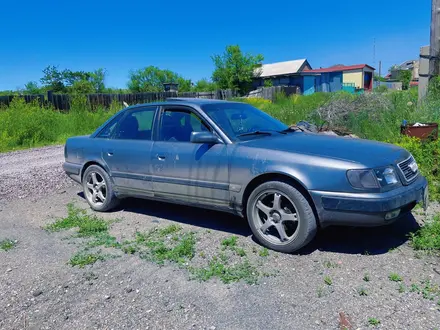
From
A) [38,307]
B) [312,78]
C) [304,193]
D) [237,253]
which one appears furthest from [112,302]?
[312,78]

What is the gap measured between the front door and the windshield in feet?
0.60

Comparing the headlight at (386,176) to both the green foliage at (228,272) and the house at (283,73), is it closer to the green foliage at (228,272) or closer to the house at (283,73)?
the green foliage at (228,272)

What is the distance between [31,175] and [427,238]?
7.52 m

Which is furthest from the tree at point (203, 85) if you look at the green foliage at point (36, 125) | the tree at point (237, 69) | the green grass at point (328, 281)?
the green grass at point (328, 281)

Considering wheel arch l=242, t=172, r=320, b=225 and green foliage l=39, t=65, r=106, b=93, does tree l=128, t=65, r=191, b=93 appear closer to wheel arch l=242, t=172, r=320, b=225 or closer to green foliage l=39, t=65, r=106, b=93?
green foliage l=39, t=65, r=106, b=93

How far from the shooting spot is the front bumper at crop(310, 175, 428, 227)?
141 inches

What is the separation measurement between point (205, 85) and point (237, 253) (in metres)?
50.1

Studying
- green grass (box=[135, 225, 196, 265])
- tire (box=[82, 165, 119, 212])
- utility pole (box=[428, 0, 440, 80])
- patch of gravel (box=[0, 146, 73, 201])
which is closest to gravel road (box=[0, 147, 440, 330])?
green grass (box=[135, 225, 196, 265])

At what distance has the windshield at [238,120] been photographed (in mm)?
4637

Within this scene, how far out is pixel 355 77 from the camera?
51531 mm

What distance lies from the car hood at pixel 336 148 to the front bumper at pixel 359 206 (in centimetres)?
32

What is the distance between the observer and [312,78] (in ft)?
157

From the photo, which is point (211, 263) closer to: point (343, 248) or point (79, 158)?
point (343, 248)

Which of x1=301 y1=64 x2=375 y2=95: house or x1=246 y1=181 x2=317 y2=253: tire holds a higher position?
x1=301 y1=64 x2=375 y2=95: house
